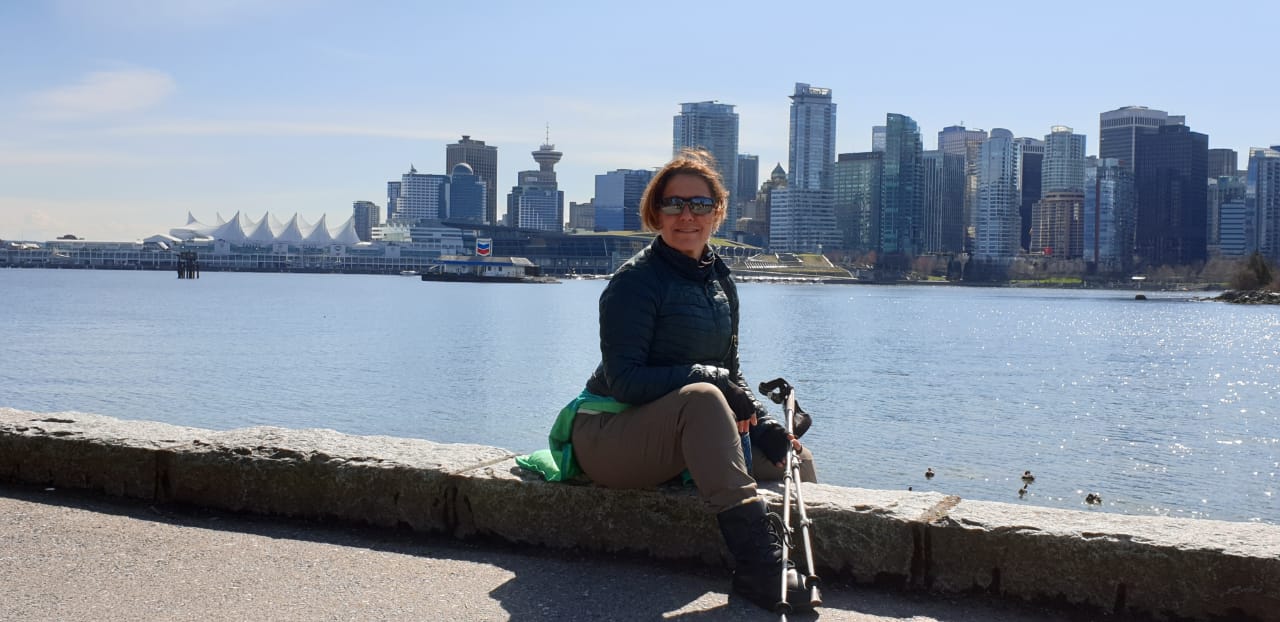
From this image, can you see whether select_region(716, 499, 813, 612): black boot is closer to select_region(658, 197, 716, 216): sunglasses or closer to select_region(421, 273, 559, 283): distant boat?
select_region(658, 197, 716, 216): sunglasses

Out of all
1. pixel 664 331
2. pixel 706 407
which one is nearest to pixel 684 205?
pixel 664 331

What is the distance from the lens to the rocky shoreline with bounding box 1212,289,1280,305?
101562 mm

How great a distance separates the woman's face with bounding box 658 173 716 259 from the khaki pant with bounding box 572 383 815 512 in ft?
2.34

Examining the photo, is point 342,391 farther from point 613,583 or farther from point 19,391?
point 613,583

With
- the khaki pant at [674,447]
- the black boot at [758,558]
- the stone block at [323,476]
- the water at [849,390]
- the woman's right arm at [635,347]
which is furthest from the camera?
the water at [849,390]

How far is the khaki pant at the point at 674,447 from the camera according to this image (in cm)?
377

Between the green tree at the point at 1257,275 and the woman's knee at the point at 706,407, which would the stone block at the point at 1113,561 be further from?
the green tree at the point at 1257,275

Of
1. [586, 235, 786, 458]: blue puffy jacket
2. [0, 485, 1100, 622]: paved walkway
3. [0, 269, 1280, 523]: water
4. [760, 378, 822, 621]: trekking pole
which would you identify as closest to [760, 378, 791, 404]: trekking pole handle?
[760, 378, 822, 621]: trekking pole

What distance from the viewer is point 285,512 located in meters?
4.83

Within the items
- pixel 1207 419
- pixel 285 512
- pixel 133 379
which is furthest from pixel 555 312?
pixel 285 512

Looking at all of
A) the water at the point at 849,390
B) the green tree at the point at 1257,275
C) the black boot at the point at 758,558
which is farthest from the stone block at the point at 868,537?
the green tree at the point at 1257,275

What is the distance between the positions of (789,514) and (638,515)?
0.64 meters

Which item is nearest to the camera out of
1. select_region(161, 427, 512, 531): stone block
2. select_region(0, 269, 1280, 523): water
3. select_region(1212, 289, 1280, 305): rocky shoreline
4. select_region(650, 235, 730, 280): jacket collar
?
select_region(650, 235, 730, 280): jacket collar

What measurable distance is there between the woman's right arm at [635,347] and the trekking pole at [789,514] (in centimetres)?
44
